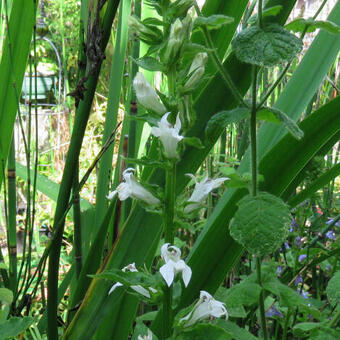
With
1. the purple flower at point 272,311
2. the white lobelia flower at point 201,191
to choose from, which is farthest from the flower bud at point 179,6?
the purple flower at point 272,311

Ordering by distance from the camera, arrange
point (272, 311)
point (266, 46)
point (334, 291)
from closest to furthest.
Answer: point (266, 46)
point (334, 291)
point (272, 311)

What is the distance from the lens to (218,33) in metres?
0.59

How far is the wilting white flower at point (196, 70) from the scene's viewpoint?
392 mm

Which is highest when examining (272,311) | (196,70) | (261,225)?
(196,70)

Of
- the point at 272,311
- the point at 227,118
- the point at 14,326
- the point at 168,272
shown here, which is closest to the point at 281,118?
the point at 227,118

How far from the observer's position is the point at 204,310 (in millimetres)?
424

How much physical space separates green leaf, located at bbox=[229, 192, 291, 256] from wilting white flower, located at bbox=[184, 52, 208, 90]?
0.11 meters

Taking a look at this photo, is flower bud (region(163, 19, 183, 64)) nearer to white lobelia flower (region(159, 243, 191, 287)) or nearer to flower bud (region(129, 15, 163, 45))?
flower bud (region(129, 15, 163, 45))

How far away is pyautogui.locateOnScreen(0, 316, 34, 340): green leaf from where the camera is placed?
449mm

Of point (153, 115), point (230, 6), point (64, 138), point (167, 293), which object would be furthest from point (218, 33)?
point (64, 138)

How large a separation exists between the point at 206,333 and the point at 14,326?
19 cm

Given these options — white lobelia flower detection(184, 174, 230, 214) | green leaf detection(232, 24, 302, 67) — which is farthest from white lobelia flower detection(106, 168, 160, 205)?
green leaf detection(232, 24, 302, 67)

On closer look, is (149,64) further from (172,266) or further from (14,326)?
(14,326)

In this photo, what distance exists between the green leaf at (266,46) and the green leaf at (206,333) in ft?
0.68
